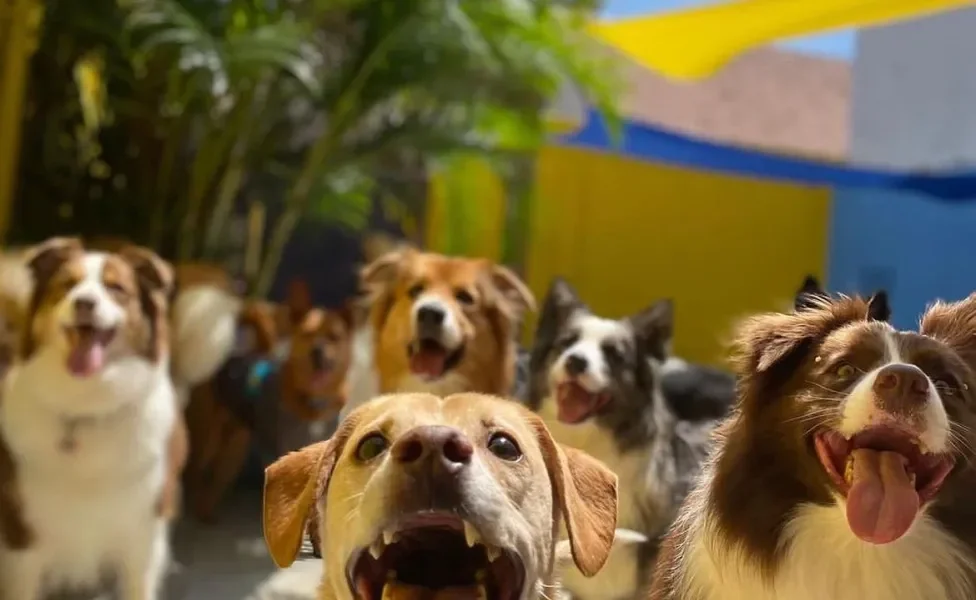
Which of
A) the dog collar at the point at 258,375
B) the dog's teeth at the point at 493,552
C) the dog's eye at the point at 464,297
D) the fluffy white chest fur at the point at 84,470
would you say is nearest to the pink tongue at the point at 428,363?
the dog's eye at the point at 464,297

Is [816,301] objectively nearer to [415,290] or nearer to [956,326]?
[956,326]

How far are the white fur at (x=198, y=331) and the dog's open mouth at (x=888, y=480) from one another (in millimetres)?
1969

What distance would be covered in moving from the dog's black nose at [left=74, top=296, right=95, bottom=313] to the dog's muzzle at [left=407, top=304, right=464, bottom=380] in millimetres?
697

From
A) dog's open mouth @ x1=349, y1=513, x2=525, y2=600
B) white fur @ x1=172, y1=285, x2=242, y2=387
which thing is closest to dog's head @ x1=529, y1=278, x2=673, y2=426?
dog's open mouth @ x1=349, y1=513, x2=525, y2=600

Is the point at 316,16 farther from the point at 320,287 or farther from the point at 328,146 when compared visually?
the point at 320,287

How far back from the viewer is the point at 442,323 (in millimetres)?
1895

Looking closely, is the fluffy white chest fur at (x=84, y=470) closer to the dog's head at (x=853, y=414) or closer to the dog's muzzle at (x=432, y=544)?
the dog's muzzle at (x=432, y=544)

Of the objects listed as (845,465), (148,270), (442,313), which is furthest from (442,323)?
(845,465)

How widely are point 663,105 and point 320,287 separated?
253 cm

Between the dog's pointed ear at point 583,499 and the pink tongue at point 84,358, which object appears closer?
the dog's pointed ear at point 583,499

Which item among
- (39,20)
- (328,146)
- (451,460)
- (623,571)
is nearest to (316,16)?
(328,146)

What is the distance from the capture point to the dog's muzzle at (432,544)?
33.9 inches

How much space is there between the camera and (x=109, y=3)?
9.57 ft

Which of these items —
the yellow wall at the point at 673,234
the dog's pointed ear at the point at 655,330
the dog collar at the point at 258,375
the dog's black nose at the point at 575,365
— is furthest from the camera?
the yellow wall at the point at 673,234
